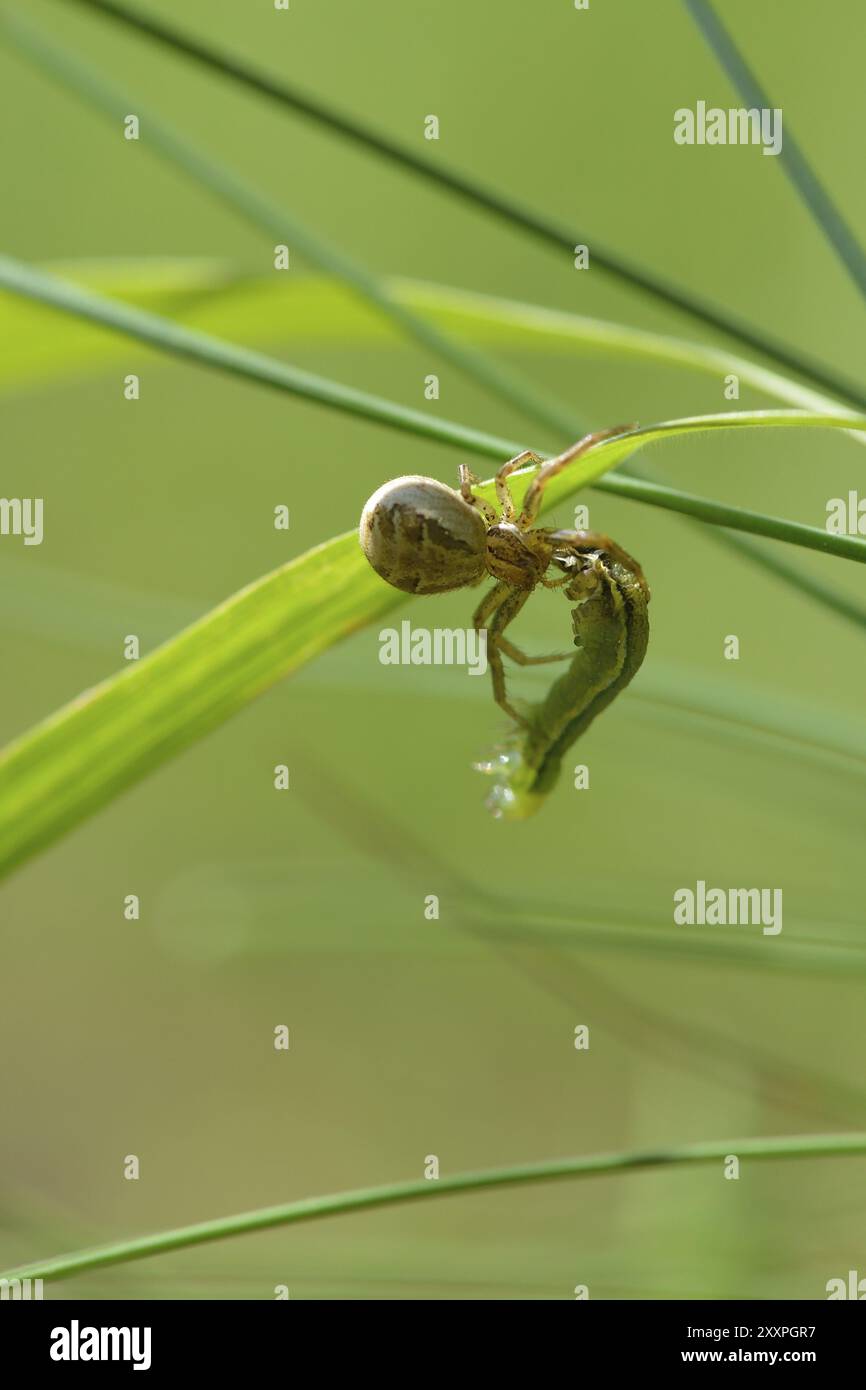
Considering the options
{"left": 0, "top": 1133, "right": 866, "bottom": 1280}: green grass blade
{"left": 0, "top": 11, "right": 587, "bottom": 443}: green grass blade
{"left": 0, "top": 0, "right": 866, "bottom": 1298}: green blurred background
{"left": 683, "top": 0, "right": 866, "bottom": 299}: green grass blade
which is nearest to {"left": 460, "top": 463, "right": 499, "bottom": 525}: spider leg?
{"left": 0, "top": 11, "right": 587, "bottom": 443}: green grass blade

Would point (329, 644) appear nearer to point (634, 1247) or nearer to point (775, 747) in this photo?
point (775, 747)

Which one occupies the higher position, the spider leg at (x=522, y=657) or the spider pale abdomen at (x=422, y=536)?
the spider pale abdomen at (x=422, y=536)

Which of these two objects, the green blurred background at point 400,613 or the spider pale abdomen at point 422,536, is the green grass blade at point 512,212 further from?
the green blurred background at point 400,613

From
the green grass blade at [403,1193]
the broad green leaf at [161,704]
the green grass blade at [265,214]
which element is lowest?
the green grass blade at [403,1193]

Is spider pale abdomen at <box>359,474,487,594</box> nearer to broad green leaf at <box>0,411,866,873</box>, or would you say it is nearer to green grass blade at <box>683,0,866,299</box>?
broad green leaf at <box>0,411,866,873</box>

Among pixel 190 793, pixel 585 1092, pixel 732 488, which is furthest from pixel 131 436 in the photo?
pixel 585 1092

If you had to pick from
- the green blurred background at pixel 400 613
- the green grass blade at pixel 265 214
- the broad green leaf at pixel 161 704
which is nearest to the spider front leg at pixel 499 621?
the green grass blade at pixel 265 214
